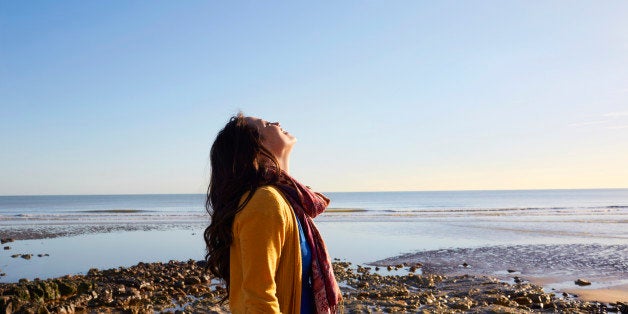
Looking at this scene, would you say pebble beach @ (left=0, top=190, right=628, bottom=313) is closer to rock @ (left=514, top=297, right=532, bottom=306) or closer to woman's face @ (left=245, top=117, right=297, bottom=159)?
rock @ (left=514, top=297, right=532, bottom=306)

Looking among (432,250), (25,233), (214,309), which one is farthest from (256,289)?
(25,233)

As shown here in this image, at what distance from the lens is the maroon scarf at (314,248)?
2.63m

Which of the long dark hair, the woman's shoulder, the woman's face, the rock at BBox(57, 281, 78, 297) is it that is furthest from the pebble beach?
the woman's shoulder

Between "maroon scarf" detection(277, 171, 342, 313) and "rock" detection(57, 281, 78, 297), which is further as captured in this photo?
"rock" detection(57, 281, 78, 297)

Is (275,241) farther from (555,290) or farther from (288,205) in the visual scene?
(555,290)

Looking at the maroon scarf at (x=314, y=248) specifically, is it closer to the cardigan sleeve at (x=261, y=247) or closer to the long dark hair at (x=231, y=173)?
the long dark hair at (x=231, y=173)

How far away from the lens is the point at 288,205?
2508 mm

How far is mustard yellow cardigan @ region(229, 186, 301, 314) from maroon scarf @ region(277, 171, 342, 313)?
4.6 inches

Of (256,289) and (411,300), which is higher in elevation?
(256,289)

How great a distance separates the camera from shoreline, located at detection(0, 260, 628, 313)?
31.4ft

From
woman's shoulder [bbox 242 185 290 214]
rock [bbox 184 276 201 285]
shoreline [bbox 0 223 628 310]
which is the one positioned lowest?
shoreline [bbox 0 223 628 310]

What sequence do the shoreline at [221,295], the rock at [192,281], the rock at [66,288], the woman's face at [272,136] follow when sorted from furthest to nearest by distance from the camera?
1. the rock at [192,281]
2. the rock at [66,288]
3. the shoreline at [221,295]
4. the woman's face at [272,136]

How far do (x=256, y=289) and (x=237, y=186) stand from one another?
509 mm

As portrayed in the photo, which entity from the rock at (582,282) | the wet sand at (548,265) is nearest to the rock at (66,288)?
the wet sand at (548,265)
